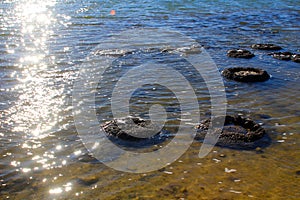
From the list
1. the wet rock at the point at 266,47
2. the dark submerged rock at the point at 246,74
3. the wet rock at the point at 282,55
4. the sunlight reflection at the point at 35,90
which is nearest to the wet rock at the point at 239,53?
the wet rock at the point at 282,55

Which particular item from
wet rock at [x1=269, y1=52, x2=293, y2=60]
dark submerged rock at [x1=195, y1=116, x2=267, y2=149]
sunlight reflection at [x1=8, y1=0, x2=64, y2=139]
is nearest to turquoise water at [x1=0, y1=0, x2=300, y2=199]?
sunlight reflection at [x1=8, y1=0, x2=64, y2=139]

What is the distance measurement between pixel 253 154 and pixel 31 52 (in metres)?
9.31

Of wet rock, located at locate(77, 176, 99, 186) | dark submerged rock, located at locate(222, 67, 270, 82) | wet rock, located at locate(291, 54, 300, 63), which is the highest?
wet rock, located at locate(291, 54, 300, 63)

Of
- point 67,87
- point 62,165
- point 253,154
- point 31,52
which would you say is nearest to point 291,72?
point 253,154

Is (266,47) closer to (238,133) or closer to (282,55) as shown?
(282,55)

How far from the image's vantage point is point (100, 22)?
1934 cm

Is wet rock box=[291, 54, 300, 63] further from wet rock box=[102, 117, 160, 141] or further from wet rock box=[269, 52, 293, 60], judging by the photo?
wet rock box=[102, 117, 160, 141]

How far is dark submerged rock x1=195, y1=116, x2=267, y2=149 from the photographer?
655 cm

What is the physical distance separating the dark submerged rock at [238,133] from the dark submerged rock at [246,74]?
9.21ft

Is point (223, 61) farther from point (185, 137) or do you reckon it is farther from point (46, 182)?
point (46, 182)

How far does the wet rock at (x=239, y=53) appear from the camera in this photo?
12362 mm

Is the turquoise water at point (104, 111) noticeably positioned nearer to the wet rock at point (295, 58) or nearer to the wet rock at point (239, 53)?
the wet rock at point (239, 53)

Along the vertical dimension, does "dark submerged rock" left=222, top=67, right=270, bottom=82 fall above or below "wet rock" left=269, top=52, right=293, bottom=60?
below

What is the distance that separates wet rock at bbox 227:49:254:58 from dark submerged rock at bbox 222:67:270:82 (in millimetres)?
1720
